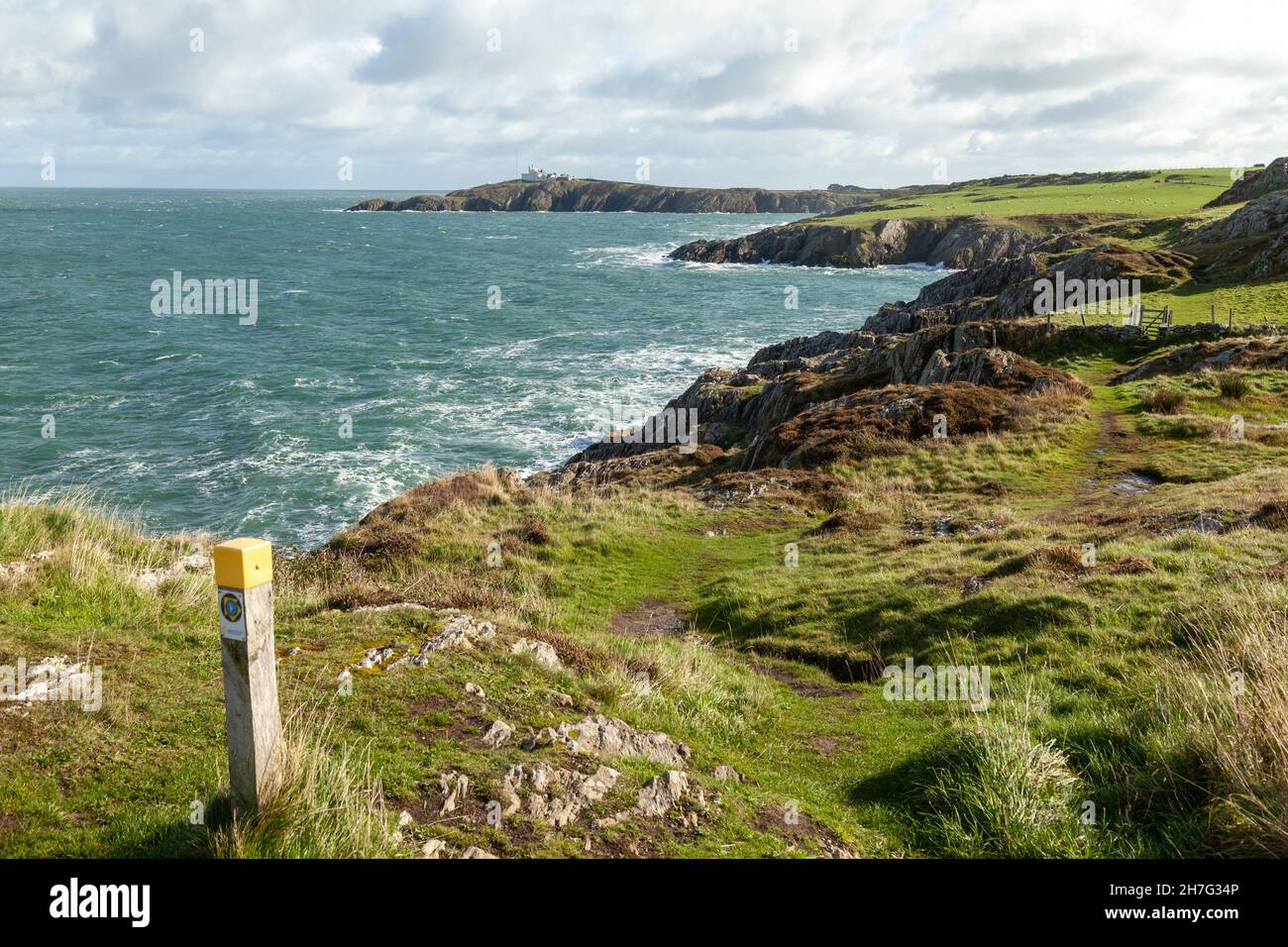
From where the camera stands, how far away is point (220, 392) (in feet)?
168

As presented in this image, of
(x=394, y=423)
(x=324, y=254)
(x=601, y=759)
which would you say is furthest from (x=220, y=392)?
(x=324, y=254)

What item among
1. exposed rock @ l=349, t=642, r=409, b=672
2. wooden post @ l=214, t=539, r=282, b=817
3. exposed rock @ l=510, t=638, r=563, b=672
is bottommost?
exposed rock @ l=510, t=638, r=563, b=672

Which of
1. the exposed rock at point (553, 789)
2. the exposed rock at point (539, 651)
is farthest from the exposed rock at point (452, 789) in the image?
the exposed rock at point (539, 651)

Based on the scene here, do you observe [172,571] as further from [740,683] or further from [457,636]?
[740,683]

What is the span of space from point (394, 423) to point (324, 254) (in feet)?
314

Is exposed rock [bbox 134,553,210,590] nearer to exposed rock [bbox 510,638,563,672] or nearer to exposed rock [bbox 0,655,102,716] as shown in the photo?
exposed rock [bbox 0,655,102,716]

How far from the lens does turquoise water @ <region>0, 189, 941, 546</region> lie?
37031 millimetres

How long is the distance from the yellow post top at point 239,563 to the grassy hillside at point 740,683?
4.70ft

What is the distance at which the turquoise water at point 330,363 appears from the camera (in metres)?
37.0

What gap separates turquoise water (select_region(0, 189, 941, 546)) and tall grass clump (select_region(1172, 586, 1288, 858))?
19609 mm

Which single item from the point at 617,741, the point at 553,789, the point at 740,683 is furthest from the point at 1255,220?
the point at 553,789

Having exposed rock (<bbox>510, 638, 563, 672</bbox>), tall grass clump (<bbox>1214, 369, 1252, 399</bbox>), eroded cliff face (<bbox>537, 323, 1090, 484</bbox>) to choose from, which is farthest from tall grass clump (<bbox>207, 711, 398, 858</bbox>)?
tall grass clump (<bbox>1214, 369, 1252, 399</bbox>)
